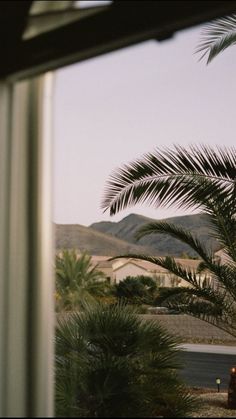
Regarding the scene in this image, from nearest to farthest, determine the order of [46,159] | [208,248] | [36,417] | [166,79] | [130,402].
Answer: [36,417] → [46,159] → [130,402] → [166,79] → [208,248]

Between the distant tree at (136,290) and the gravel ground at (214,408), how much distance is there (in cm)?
47

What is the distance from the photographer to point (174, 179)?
3490 mm

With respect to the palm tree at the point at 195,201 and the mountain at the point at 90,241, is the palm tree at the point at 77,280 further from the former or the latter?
the palm tree at the point at 195,201

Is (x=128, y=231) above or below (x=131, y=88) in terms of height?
below

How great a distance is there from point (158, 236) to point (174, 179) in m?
0.82

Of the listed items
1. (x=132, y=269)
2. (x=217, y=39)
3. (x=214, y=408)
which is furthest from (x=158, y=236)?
(x=217, y=39)

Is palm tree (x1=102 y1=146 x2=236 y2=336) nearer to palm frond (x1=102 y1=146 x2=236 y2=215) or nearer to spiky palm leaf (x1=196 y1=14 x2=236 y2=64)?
palm frond (x1=102 y1=146 x2=236 y2=215)

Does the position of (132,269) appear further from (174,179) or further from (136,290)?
(174,179)

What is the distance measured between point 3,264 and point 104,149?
764mm

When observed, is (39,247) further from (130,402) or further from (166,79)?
(166,79)

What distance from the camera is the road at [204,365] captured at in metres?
2.60

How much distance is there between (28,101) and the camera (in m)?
2.04

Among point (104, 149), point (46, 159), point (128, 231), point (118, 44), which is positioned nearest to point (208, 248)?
point (128, 231)

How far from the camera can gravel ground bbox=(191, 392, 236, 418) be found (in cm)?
239
